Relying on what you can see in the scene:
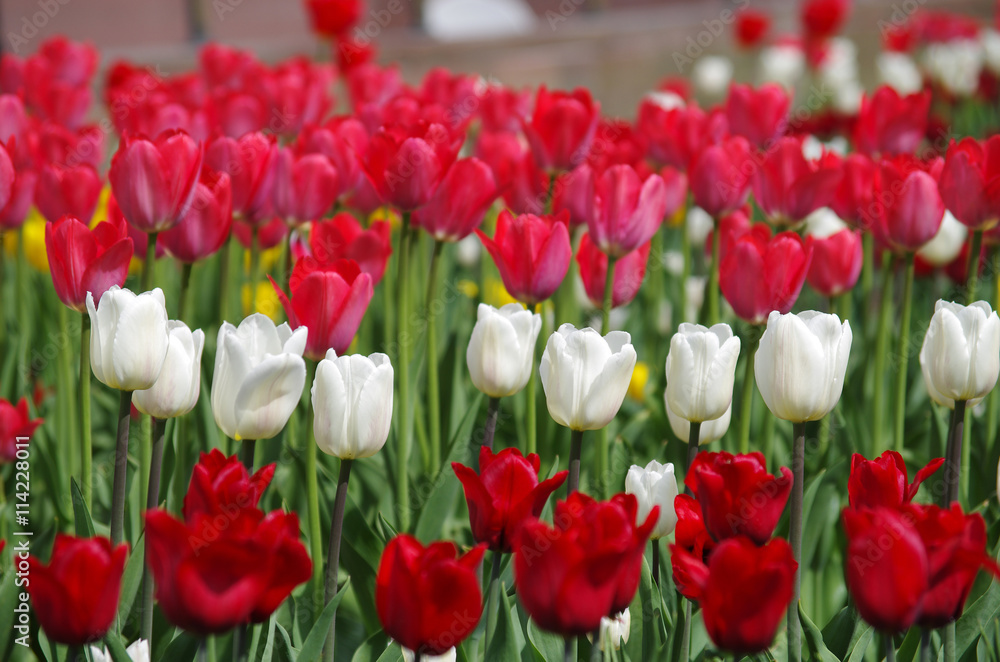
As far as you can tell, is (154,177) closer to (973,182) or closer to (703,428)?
(703,428)

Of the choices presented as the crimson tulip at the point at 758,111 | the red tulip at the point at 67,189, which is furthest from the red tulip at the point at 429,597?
the crimson tulip at the point at 758,111

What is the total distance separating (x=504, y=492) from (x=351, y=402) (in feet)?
0.71

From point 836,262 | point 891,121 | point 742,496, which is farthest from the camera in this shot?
point 891,121

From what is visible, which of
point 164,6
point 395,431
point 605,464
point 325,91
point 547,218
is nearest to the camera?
point 547,218

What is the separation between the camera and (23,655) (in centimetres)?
137

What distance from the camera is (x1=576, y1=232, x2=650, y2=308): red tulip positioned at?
1782 millimetres

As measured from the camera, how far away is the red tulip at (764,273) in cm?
147

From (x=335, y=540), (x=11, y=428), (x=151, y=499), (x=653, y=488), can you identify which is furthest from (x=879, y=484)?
(x=11, y=428)

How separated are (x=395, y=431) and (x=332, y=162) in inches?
21.0

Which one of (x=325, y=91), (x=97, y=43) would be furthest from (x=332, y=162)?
(x=97, y=43)

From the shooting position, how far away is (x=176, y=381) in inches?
48.9

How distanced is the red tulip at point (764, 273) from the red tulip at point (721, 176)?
46cm

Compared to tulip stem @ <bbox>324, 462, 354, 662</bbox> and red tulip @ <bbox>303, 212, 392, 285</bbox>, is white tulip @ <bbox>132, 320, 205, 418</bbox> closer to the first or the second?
tulip stem @ <bbox>324, 462, 354, 662</bbox>

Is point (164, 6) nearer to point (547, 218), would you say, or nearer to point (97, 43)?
point (97, 43)
